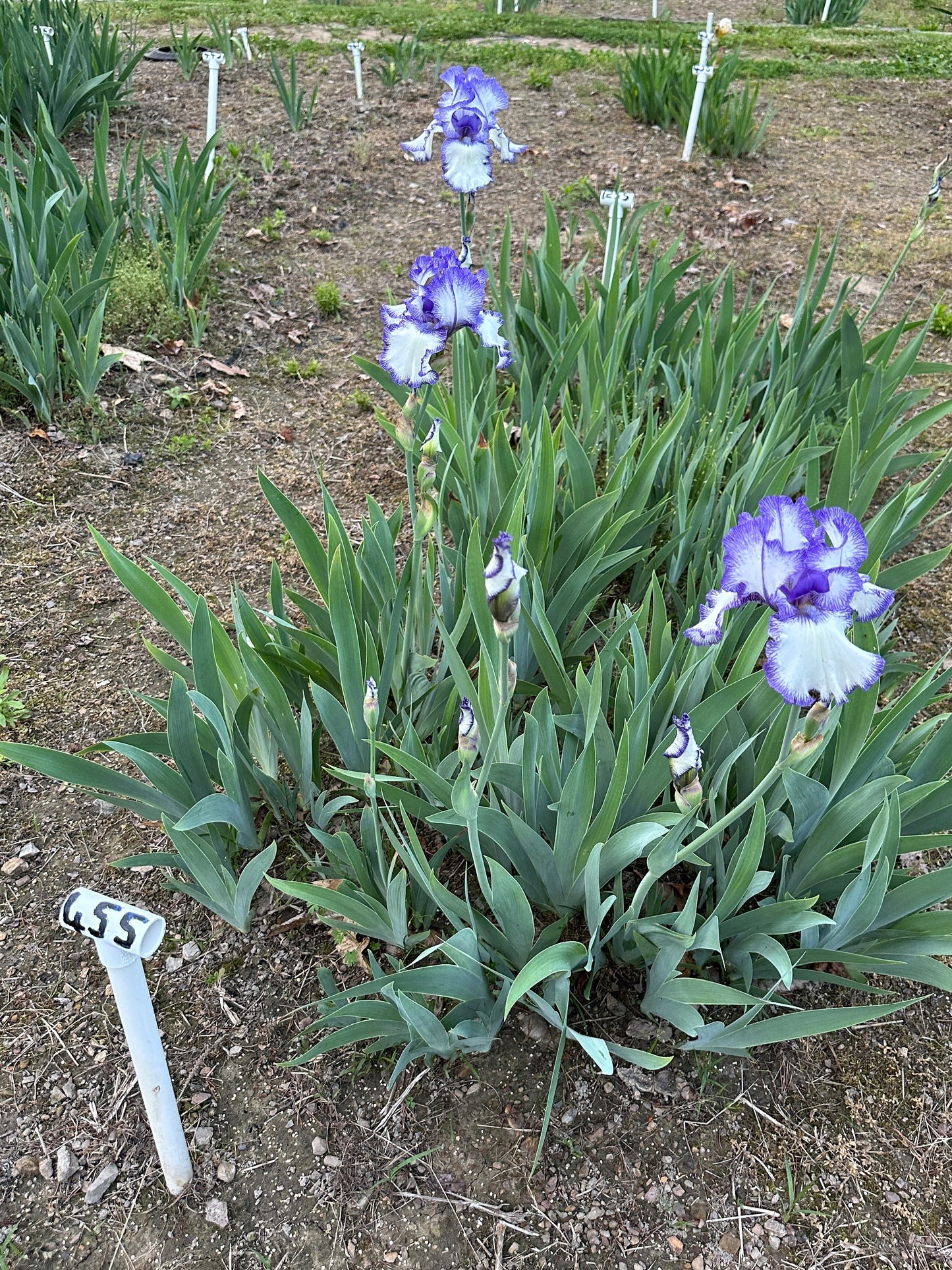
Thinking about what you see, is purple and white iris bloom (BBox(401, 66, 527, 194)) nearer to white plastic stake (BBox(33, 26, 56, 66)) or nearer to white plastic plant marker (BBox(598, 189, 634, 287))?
white plastic plant marker (BBox(598, 189, 634, 287))

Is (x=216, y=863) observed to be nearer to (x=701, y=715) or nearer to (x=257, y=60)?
(x=701, y=715)

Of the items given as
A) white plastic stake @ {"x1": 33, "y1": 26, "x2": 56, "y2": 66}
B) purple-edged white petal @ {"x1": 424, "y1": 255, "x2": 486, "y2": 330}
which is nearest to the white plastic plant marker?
purple-edged white petal @ {"x1": 424, "y1": 255, "x2": 486, "y2": 330}

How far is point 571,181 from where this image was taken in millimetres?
4469

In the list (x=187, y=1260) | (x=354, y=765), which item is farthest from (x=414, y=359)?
(x=187, y=1260)

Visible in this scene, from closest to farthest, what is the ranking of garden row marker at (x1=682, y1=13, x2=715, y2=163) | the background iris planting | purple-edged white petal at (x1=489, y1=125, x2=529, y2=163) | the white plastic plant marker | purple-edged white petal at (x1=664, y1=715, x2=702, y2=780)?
purple-edged white petal at (x1=664, y1=715, x2=702, y2=780)
the background iris planting
purple-edged white petal at (x1=489, y1=125, x2=529, y2=163)
the white plastic plant marker
garden row marker at (x1=682, y1=13, x2=715, y2=163)

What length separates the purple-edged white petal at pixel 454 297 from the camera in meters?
1.46

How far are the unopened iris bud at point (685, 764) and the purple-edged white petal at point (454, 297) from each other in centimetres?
83

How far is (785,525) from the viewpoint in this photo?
0.97m

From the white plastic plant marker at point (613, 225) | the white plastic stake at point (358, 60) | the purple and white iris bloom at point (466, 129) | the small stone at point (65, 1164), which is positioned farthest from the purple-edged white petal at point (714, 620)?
the white plastic stake at point (358, 60)

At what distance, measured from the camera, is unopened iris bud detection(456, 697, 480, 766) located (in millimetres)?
1139

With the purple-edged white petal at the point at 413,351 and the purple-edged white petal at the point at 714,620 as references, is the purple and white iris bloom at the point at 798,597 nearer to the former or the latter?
the purple-edged white petal at the point at 714,620

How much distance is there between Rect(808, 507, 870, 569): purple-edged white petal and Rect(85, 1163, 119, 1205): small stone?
54.2 inches

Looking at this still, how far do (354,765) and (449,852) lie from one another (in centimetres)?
28

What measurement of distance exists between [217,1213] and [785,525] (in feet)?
4.22
